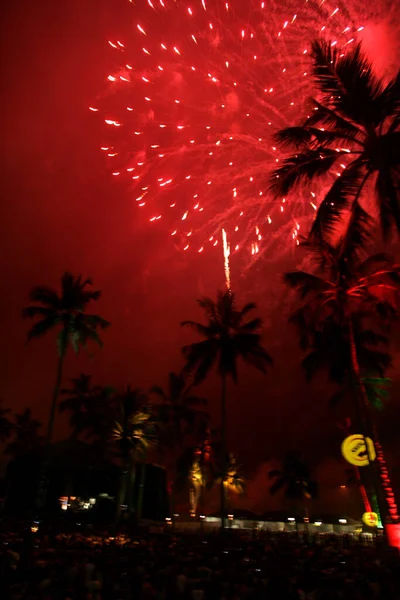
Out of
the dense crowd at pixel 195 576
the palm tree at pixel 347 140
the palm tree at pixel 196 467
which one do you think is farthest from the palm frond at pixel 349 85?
the palm tree at pixel 196 467

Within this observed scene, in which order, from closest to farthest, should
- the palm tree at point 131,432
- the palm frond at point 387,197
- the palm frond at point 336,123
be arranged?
1. the palm frond at point 387,197
2. the palm frond at point 336,123
3. the palm tree at point 131,432

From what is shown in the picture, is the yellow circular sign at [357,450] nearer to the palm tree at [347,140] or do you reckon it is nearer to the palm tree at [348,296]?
the palm tree at [348,296]

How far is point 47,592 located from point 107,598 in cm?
121

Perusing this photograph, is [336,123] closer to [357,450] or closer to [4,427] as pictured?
[357,450]

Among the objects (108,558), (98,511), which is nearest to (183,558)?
(108,558)

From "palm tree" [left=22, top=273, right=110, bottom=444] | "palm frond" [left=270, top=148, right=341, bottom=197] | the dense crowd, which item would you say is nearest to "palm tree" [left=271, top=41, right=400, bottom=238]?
"palm frond" [left=270, top=148, right=341, bottom=197]

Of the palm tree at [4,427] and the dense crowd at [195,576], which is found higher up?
the palm tree at [4,427]

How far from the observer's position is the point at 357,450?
22.6 m

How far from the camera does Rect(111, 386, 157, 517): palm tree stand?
37.9m

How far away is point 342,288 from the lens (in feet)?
75.3

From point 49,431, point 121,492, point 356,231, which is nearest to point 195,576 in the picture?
point 356,231

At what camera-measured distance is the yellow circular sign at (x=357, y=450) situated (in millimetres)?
22047

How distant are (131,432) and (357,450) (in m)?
20.4

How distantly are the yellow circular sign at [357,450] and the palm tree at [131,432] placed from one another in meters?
19.9
